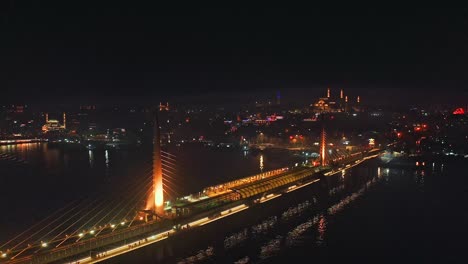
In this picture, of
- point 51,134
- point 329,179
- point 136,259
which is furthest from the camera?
point 51,134

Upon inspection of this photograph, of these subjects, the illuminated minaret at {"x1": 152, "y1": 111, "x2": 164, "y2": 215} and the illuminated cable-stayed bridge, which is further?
the illuminated minaret at {"x1": 152, "y1": 111, "x2": 164, "y2": 215}

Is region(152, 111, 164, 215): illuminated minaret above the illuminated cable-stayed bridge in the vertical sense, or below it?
above

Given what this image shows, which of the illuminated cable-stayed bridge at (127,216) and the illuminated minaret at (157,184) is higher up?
the illuminated minaret at (157,184)

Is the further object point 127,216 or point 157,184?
point 127,216

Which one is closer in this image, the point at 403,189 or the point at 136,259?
the point at 136,259

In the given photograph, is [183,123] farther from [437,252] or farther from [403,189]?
[437,252]

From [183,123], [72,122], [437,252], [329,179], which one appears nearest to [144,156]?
[329,179]

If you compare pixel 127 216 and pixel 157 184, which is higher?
pixel 157 184

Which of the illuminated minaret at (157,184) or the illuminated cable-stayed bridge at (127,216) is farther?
the illuminated minaret at (157,184)
